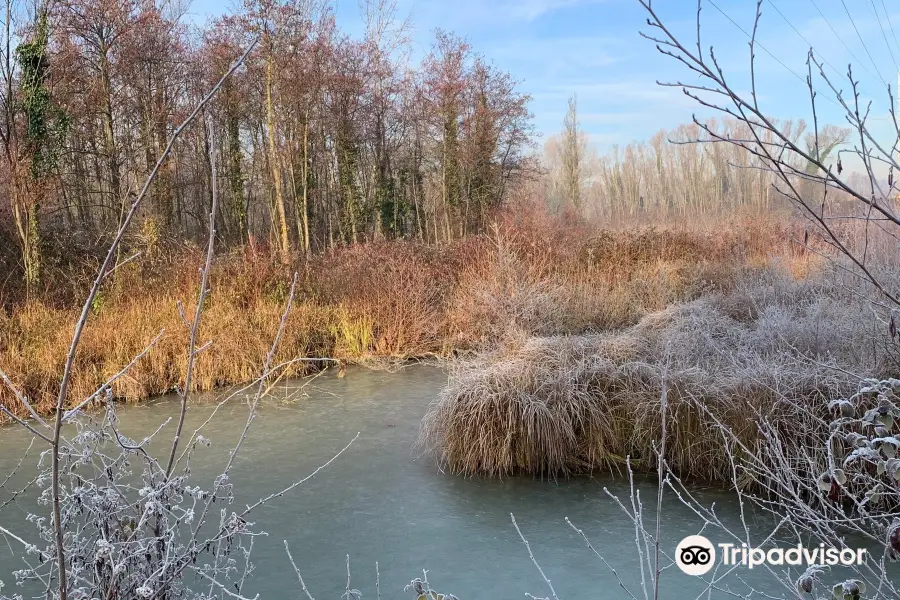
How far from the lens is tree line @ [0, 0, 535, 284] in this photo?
11.1 meters

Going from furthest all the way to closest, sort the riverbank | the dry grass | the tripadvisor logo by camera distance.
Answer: the riverbank < the dry grass < the tripadvisor logo

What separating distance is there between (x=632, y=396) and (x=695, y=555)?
1552mm

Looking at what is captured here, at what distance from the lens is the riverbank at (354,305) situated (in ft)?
25.4

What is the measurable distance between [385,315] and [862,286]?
577 cm

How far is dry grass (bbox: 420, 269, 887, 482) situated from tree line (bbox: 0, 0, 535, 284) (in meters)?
5.91

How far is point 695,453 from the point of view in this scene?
15.8 ft

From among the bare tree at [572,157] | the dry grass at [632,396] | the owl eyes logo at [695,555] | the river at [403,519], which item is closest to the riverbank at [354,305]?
the dry grass at [632,396]

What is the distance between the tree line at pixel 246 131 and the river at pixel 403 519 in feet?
16.0

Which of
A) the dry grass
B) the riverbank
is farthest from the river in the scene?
the riverbank

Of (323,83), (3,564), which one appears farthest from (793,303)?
(323,83)

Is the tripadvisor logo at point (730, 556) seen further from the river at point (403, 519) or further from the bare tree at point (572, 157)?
the bare tree at point (572, 157)

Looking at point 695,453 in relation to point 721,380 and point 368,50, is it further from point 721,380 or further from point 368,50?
point 368,50

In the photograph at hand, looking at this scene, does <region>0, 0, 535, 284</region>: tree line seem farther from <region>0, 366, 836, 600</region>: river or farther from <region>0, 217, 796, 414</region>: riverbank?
<region>0, 366, 836, 600</region>: river

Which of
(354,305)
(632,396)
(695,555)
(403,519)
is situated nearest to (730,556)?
(695,555)
